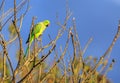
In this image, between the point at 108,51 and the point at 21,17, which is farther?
the point at 21,17

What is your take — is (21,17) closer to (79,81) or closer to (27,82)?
(27,82)

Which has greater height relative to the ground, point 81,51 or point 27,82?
point 81,51

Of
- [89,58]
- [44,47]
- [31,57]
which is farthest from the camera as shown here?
[89,58]

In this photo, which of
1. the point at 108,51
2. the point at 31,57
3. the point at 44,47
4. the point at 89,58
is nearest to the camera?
the point at 108,51

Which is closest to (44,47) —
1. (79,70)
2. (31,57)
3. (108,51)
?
(31,57)

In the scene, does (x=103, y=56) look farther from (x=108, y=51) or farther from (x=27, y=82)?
(x=27, y=82)

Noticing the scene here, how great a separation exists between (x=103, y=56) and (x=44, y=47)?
1.98 feet

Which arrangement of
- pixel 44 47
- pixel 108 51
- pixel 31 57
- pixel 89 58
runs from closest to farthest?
pixel 108 51
pixel 31 57
pixel 44 47
pixel 89 58

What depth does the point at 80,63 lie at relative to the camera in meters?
2.93

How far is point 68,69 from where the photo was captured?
308 cm

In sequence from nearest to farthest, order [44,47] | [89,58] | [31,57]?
1. [31,57]
2. [44,47]
3. [89,58]

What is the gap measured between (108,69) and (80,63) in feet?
1.00

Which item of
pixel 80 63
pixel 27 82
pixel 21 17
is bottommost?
pixel 27 82

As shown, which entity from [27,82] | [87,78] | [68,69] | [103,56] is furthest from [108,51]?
[27,82]
